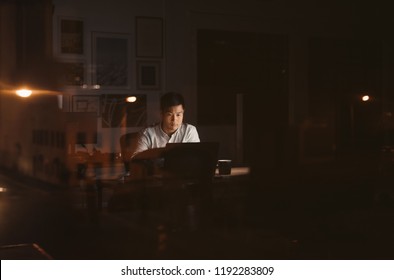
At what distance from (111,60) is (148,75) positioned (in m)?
0.32

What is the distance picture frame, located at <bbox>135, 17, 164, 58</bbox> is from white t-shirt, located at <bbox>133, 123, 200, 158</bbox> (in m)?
1.46

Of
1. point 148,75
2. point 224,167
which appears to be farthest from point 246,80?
point 224,167

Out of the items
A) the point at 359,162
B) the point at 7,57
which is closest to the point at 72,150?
the point at 7,57

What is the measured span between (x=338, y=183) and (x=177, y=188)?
2.42 metres

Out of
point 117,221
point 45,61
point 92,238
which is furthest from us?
point 45,61

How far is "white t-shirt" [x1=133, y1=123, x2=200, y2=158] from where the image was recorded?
253cm

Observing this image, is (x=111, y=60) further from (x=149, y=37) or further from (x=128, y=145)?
(x=128, y=145)

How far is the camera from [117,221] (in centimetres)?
306

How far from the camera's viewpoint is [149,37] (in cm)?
396

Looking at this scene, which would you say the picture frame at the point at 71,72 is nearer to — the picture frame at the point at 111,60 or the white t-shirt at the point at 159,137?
the picture frame at the point at 111,60

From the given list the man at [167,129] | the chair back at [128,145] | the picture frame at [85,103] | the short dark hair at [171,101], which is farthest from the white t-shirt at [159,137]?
the picture frame at [85,103]

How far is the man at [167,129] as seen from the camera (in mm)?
2523

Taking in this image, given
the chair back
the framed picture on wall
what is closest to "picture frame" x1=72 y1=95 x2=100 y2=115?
the framed picture on wall

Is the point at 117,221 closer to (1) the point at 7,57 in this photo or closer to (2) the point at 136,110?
(2) the point at 136,110
